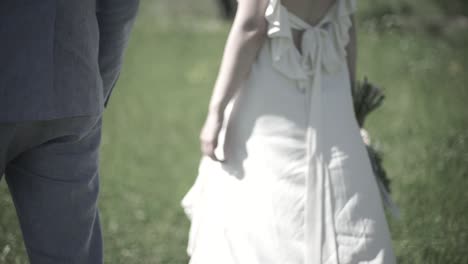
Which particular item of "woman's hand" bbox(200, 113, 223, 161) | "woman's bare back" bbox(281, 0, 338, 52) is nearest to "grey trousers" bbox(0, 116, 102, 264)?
"woman's hand" bbox(200, 113, 223, 161)

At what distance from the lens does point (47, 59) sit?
73.7 inches

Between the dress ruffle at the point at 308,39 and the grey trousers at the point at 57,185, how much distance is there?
86 centimetres

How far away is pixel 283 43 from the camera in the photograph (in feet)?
8.86

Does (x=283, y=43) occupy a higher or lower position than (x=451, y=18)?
higher

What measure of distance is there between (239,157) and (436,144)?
151 inches

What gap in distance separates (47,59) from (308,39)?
4.19 feet

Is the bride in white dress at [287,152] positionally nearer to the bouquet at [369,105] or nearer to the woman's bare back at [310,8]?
the woman's bare back at [310,8]

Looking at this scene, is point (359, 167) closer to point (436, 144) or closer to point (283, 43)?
point (283, 43)

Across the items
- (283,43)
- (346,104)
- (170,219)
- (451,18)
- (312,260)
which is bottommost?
(451,18)

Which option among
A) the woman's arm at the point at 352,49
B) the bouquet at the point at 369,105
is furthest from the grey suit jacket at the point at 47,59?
the bouquet at the point at 369,105

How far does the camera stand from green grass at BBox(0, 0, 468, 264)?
423 cm

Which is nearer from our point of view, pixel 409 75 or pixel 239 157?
pixel 239 157

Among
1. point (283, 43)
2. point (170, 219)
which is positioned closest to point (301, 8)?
point (283, 43)

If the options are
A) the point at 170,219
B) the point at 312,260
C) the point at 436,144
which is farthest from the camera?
the point at 436,144
